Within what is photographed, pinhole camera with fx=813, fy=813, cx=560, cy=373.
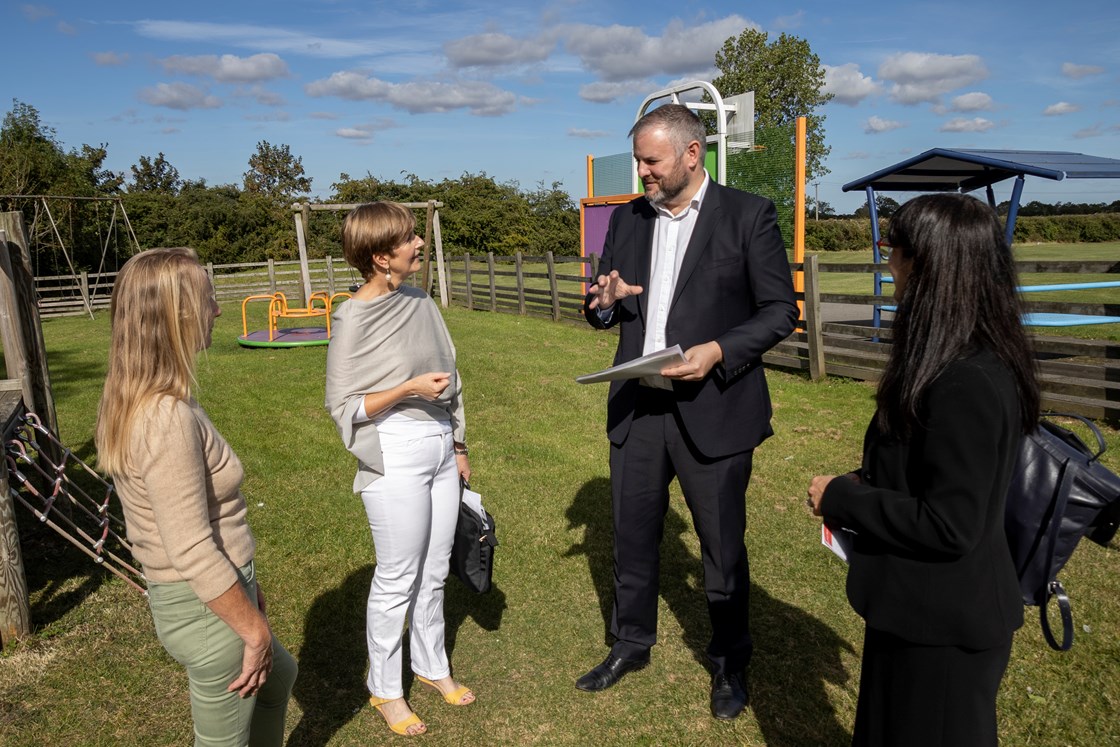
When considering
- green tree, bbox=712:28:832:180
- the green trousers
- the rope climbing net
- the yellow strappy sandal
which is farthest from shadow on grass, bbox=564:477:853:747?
green tree, bbox=712:28:832:180

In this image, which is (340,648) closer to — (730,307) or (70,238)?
(730,307)

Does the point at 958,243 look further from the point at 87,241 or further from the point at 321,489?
the point at 87,241

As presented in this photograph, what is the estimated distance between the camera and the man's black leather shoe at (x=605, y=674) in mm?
3645

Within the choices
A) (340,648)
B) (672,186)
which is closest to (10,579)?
(340,648)

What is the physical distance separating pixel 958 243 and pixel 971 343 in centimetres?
22

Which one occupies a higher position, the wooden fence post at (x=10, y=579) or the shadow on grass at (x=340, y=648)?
the wooden fence post at (x=10, y=579)

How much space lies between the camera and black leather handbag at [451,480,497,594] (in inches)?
134

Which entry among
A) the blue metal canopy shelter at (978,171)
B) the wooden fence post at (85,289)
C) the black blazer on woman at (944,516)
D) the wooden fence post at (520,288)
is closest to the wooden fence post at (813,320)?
the blue metal canopy shelter at (978,171)

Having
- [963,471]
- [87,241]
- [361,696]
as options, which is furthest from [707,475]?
[87,241]

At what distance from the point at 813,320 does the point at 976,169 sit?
310 cm

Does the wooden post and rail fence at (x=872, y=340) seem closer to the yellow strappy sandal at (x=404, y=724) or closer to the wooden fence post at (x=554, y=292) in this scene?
the wooden fence post at (x=554, y=292)

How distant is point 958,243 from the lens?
1756 millimetres

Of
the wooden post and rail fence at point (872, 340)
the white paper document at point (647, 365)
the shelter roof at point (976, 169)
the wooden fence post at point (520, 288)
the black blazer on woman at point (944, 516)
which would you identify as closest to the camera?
the black blazer on woman at point (944, 516)

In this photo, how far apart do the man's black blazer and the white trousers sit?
3.29 ft
